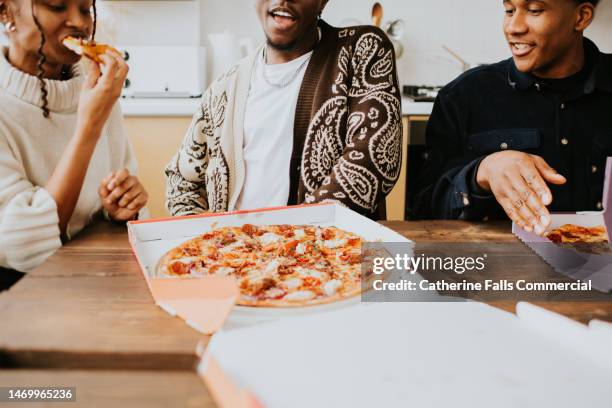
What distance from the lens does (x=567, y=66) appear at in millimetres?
1485

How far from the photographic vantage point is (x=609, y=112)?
1491 mm

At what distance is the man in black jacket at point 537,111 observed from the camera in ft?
4.59

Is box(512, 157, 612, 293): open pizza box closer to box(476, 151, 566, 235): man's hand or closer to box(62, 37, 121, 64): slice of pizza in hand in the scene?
box(476, 151, 566, 235): man's hand

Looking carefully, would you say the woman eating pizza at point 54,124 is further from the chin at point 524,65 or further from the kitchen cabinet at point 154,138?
the kitchen cabinet at point 154,138

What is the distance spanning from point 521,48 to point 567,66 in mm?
164

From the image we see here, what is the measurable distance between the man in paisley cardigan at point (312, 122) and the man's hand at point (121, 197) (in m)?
0.32

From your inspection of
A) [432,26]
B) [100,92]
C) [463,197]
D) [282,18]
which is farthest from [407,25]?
[100,92]

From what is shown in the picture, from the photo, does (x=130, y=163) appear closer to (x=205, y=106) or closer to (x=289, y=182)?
(x=205, y=106)

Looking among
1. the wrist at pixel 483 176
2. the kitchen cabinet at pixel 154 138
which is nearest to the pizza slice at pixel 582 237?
the wrist at pixel 483 176

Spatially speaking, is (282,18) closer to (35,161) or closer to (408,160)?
(35,161)

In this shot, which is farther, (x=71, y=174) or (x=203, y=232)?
(x=71, y=174)

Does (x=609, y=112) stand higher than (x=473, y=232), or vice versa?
(x=609, y=112)

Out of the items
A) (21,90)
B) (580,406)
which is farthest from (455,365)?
(21,90)

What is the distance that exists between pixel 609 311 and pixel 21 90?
1.22 meters
